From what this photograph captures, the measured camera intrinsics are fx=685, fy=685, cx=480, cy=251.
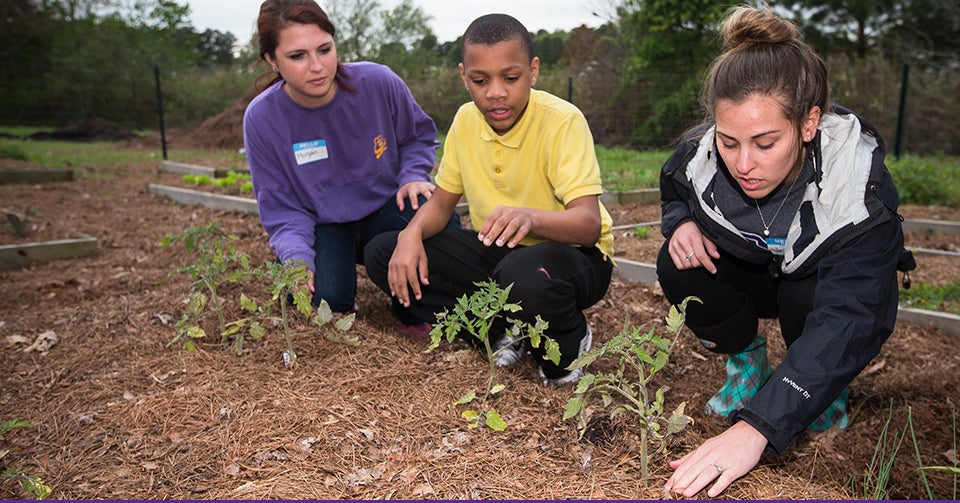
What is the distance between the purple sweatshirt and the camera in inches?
119

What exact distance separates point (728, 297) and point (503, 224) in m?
0.78

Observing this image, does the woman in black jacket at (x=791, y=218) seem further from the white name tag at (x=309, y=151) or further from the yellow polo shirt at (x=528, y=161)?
the white name tag at (x=309, y=151)

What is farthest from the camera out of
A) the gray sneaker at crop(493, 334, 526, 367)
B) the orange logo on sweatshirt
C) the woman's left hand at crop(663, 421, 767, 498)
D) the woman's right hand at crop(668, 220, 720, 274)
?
the orange logo on sweatshirt

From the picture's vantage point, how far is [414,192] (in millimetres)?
3008

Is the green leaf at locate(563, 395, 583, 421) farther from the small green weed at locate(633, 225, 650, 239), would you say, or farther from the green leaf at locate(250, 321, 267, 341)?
the small green weed at locate(633, 225, 650, 239)

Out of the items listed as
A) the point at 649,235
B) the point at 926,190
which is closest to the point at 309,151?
the point at 649,235

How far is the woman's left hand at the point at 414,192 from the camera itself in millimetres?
3000

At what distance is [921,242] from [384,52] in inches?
574

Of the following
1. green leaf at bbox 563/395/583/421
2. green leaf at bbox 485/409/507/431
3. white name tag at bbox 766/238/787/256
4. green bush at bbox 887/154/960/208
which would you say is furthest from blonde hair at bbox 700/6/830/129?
green bush at bbox 887/154/960/208

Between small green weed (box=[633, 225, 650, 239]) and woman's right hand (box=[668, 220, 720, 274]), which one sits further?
small green weed (box=[633, 225, 650, 239])

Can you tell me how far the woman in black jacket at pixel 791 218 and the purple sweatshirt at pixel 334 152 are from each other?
4.97 feet

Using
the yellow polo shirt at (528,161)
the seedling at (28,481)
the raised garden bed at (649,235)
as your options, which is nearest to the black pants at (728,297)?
the yellow polo shirt at (528,161)

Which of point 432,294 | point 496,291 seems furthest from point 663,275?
point 432,294

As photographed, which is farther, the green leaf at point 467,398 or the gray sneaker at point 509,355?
the gray sneaker at point 509,355
